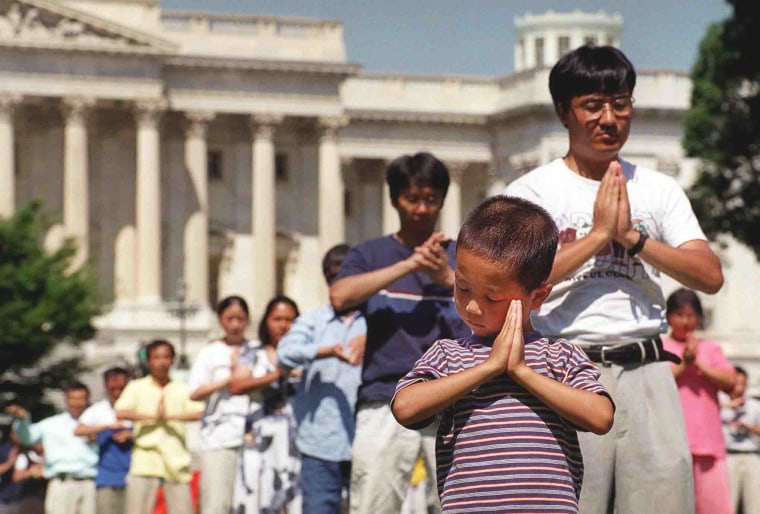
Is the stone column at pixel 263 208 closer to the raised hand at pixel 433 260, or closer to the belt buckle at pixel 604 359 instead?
the raised hand at pixel 433 260

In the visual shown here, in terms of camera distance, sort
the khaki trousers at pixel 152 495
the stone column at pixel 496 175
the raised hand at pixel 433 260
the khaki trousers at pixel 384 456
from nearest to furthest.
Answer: the raised hand at pixel 433 260 < the khaki trousers at pixel 384 456 < the khaki trousers at pixel 152 495 < the stone column at pixel 496 175

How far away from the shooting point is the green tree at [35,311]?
41.8 meters

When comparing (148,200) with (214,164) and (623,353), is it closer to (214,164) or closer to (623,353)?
(214,164)

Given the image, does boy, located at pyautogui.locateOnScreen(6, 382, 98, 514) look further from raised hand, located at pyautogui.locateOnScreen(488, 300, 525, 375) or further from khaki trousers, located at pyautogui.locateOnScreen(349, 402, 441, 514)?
raised hand, located at pyautogui.locateOnScreen(488, 300, 525, 375)

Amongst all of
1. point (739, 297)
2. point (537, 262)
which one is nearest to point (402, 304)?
point (537, 262)

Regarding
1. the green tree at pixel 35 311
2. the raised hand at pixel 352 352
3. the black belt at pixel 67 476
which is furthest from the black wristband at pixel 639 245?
the green tree at pixel 35 311

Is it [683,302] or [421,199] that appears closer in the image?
[421,199]

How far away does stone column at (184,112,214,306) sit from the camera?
7019 centimetres

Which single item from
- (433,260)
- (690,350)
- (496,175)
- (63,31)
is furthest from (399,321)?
(496,175)

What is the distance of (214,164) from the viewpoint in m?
74.7

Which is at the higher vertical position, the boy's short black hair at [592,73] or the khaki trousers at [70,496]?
the boy's short black hair at [592,73]

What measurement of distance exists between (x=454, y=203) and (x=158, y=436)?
2385 inches

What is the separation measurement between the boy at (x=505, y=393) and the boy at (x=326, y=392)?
540 centimetres

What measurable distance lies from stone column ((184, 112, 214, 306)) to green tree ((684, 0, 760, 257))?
19979 mm
